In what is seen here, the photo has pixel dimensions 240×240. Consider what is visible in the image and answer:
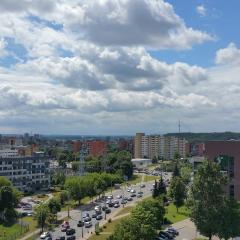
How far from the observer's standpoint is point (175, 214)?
73.9 meters

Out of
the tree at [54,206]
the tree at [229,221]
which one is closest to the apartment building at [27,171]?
the tree at [54,206]

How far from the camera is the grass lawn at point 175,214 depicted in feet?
230

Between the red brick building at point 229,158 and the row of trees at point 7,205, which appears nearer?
the red brick building at point 229,158

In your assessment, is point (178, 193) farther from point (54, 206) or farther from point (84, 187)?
point (54, 206)

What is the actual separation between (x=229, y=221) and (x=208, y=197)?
289cm

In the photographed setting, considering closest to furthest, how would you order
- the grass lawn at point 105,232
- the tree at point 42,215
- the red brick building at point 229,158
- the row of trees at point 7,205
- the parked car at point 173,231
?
the grass lawn at point 105,232 < the parked car at point 173,231 < the tree at point 42,215 < the red brick building at point 229,158 < the row of trees at point 7,205

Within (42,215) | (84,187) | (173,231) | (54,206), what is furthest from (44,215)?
(84,187)

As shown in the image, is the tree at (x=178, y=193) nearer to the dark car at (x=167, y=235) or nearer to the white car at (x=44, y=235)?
the dark car at (x=167, y=235)

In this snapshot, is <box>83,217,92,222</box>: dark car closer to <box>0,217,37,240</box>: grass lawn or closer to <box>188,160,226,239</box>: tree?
<box>0,217,37,240</box>: grass lawn

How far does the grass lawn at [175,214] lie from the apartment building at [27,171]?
123 ft

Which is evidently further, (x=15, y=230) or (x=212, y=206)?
(x=15, y=230)

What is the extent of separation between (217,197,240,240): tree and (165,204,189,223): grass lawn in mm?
22107

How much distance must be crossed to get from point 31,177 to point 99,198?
20035 millimetres

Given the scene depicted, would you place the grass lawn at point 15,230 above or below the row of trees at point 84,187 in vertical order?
below
